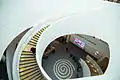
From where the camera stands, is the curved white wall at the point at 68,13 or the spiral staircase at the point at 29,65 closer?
the curved white wall at the point at 68,13

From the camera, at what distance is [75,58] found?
1493cm

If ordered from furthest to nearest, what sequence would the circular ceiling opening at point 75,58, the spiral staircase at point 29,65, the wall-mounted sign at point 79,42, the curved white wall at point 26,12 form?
the wall-mounted sign at point 79,42 < the circular ceiling opening at point 75,58 < the spiral staircase at point 29,65 < the curved white wall at point 26,12

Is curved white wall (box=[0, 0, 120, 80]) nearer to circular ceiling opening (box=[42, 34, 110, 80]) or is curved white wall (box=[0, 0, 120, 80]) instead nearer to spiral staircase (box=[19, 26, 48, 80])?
spiral staircase (box=[19, 26, 48, 80])

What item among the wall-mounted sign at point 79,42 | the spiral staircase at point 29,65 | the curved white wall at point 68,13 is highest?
the curved white wall at point 68,13

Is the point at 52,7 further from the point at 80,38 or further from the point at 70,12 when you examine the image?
the point at 80,38

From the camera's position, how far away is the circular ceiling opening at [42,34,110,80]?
13.2 m

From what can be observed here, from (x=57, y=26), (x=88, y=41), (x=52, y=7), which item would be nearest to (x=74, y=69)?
(x=88, y=41)

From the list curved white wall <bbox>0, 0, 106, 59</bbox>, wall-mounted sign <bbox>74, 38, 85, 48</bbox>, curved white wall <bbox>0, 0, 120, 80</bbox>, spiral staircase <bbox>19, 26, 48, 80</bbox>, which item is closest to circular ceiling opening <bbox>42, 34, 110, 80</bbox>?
wall-mounted sign <bbox>74, 38, 85, 48</bbox>

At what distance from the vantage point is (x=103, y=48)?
1263cm

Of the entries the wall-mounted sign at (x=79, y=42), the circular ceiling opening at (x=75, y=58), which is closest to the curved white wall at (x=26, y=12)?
the circular ceiling opening at (x=75, y=58)

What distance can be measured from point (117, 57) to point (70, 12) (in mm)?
3125

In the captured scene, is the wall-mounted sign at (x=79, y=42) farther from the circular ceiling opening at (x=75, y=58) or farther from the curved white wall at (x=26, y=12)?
the curved white wall at (x=26, y=12)

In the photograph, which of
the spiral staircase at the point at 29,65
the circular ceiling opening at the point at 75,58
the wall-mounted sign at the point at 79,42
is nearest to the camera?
the spiral staircase at the point at 29,65

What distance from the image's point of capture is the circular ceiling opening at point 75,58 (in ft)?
43.5
